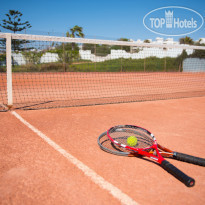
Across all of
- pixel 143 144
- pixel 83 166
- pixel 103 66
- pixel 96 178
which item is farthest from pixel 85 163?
pixel 103 66

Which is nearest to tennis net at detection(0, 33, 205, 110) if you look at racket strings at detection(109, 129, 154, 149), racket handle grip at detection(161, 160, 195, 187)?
racket strings at detection(109, 129, 154, 149)

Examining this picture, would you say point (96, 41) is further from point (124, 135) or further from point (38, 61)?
point (38, 61)

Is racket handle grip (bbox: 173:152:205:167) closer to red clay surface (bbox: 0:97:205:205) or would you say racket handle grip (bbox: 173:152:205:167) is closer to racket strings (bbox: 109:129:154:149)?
red clay surface (bbox: 0:97:205:205)

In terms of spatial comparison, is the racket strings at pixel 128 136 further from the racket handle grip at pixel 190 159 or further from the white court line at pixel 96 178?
the white court line at pixel 96 178

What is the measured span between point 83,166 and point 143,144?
42.6 inches

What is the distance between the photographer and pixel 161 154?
2.81 meters

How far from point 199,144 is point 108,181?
1.94 m

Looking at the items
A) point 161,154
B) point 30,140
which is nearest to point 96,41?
point 30,140

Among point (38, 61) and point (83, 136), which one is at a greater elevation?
point (38, 61)

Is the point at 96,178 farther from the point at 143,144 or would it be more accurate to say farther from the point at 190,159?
the point at 190,159

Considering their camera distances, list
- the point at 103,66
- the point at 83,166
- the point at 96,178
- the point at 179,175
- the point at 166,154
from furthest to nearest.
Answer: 1. the point at 103,66
2. the point at 166,154
3. the point at 83,166
4. the point at 96,178
5. the point at 179,175

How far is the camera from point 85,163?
2.70 m

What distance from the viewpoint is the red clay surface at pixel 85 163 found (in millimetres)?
2072

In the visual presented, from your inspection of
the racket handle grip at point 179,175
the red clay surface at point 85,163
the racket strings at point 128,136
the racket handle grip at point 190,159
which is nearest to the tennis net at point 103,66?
the red clay surface at point 85,163
